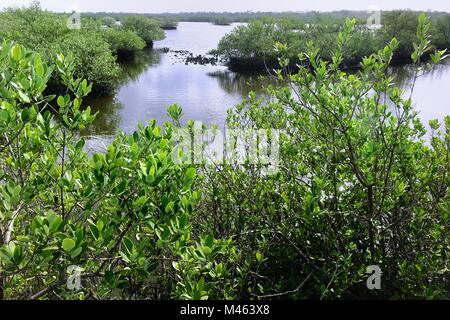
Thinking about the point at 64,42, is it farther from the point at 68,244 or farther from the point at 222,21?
the point at 222,21

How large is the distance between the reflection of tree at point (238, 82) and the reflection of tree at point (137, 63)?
6.38m

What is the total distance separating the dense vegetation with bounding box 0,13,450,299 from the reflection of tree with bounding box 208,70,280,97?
1999 centimetres

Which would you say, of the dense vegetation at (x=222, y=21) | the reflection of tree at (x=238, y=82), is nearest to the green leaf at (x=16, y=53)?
the reflection of tree at (x=238, y=82)

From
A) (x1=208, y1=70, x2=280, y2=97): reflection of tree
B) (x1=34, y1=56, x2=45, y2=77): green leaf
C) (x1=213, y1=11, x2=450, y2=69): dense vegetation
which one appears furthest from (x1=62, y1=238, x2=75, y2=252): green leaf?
(x1=213, y1=11, x2=450, y2=69): dense vegetation

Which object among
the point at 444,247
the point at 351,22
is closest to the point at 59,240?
the point at 351,22

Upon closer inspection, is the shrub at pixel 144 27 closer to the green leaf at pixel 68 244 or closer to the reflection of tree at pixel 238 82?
the reflection of tree at pixel 238 82

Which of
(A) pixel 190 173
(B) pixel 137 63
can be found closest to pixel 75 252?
(A) pixel 190 173

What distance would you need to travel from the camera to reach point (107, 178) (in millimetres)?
2137

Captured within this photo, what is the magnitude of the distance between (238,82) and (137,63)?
1457 centimetres

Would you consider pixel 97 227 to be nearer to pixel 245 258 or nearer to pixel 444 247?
pixel 245 258

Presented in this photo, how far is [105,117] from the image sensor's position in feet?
64.7

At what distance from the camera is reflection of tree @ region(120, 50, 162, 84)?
1300 inches

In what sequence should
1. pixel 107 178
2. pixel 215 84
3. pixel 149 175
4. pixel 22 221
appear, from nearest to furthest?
pixel 149 175 < pixel 107 178 < pixel 22 221 < pixel 215 84
